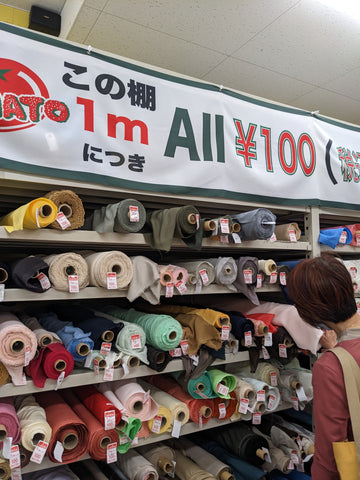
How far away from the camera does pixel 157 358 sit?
175 centimetres

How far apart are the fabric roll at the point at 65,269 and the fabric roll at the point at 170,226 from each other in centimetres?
33

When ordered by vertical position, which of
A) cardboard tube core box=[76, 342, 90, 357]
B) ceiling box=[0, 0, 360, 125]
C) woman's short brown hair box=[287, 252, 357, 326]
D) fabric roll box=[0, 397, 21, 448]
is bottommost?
fabric roll box=[0, 397, 21, 448]

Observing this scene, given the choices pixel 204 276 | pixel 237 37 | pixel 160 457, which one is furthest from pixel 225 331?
pixel 237 37

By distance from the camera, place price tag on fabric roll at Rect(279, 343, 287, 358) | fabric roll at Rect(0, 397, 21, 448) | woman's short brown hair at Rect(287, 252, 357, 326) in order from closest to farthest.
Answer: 1. woman's short brown hair at Rect(287, 252, 357, 326)
2. fabric roll at Rect(0, 397, 21, 448)
3. price tag on fabric roll at Rect(279, 343, 287, 358)

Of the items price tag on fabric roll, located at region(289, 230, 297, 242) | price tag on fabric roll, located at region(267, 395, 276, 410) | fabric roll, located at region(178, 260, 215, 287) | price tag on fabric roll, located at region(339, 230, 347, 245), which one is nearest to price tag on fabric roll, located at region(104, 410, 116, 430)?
fabric roll, located at region(178, 260, 215, 287)

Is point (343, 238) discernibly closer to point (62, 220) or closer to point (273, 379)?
point (273, 379)

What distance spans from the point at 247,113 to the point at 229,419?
1.77 meters

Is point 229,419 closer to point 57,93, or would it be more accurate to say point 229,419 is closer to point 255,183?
point 255,183

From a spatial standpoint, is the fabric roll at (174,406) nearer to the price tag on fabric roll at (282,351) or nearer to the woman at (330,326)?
the price tag on fabric roll at (282,351)

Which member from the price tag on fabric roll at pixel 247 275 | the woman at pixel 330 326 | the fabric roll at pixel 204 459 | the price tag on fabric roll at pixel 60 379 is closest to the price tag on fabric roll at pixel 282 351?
the price tag on fabric roll at pixel 247 275

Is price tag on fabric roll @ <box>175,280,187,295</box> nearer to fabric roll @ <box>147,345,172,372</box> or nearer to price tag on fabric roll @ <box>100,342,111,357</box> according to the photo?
fabric roll @ <box>147,345,172,372</box>

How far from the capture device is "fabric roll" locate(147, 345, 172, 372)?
174 centimetres

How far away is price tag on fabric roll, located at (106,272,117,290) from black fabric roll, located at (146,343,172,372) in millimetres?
374

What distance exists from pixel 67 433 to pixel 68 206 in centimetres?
96
